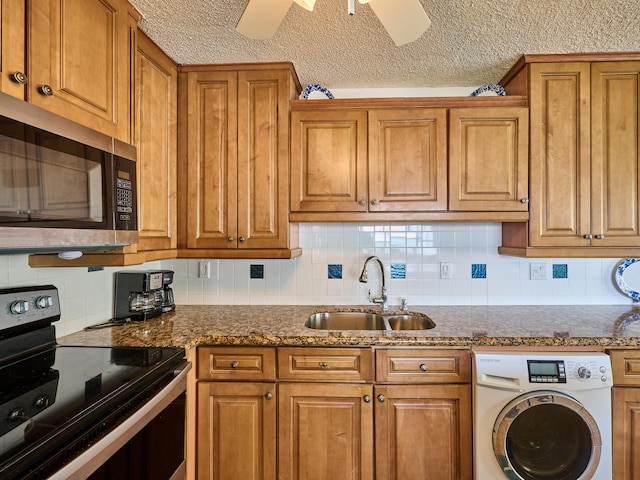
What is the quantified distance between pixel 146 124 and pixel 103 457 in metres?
1.35

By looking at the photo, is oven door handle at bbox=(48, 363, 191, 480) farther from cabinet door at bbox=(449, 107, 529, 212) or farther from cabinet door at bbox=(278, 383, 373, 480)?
cabinet door at bbox=(449, 107, 529, 212)

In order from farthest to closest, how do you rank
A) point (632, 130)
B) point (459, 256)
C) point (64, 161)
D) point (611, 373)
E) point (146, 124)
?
point (459, 256) < point (632, 130) < point (146, 124) < point (611, 373) < point (64, 161)

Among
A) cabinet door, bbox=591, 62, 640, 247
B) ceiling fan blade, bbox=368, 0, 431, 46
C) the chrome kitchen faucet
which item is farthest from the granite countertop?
ceiling fan blade, bbox=368, 0, 431, 46

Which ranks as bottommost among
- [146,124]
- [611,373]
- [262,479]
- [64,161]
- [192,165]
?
[262,479]

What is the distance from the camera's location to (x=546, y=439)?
1.56 metres

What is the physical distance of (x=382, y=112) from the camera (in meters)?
1.92

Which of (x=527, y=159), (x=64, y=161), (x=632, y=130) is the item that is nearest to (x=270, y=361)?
(x=64, y=161)

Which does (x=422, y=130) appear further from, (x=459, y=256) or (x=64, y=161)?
(x=64, y=161)

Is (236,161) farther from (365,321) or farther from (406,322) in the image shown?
(406,322)

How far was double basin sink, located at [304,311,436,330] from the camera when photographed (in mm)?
2049

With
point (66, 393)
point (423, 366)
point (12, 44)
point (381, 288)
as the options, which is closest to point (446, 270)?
point (381, 288)

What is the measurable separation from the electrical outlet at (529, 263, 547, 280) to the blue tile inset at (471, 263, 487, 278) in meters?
0.29

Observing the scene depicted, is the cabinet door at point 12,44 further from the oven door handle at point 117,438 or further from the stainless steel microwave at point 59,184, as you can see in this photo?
the oven door handle at point 117,438

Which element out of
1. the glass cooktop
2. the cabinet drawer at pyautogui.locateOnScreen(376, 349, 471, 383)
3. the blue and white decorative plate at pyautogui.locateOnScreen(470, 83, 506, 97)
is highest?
the blue and white decorative plate at pyautogui.locateOnScreen(470, 83, 506, 97)
